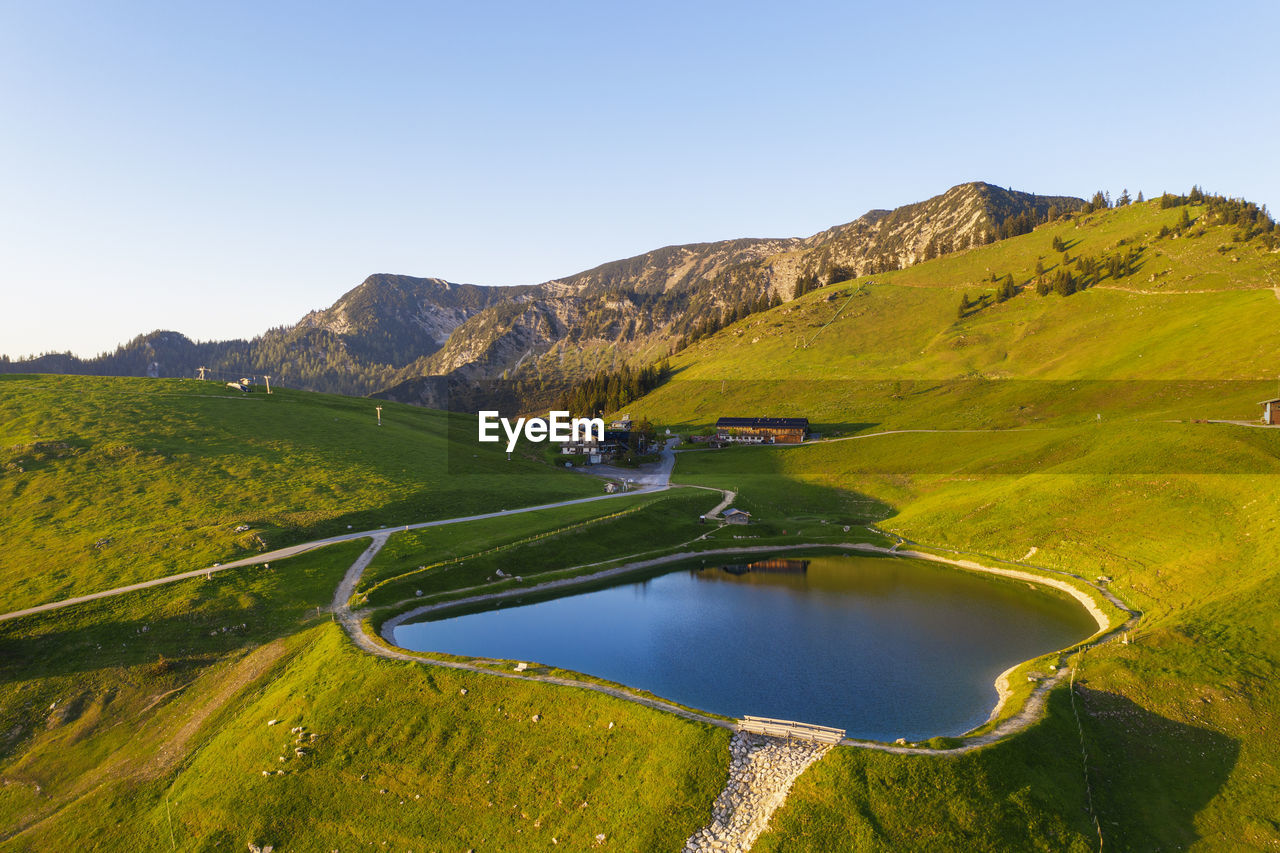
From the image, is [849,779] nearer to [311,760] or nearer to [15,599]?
[311,760]

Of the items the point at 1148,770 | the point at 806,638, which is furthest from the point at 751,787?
the point at 806,638

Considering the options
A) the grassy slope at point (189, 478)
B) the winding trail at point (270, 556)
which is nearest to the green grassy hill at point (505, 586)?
the grassy slope at point (189, 478)

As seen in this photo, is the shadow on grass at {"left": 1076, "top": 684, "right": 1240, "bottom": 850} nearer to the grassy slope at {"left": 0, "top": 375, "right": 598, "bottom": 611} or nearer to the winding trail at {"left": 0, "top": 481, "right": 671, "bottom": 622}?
the winding trail at {"left": 0, "top": 481, "right": 671, "bottom": 622}

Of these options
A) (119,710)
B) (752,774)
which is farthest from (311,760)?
(752,774)

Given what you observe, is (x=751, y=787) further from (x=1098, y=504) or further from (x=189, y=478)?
(x=189, y=478)

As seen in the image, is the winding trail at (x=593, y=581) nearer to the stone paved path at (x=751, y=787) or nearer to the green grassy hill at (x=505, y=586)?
the green grassy hill at (x=505, y=586)
